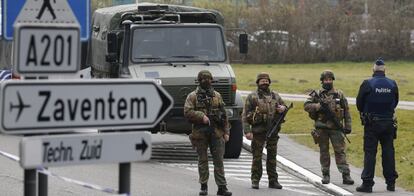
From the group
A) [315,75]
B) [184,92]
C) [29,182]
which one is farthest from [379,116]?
[315,75]

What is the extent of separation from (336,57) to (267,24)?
4829mm

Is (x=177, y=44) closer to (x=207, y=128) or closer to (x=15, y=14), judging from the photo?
(x=207, y=128)

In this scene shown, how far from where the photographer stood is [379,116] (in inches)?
536

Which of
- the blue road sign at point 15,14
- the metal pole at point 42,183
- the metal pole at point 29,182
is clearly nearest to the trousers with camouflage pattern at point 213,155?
the blue road sign at point 15,14

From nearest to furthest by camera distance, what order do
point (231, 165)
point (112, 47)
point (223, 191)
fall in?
point (223, 191), point (231, 165), point (112, 47)

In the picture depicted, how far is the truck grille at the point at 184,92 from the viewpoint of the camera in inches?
669

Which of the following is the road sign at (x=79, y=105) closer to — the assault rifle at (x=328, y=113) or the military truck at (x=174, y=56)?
the assault rifle at (x=328, y=113)

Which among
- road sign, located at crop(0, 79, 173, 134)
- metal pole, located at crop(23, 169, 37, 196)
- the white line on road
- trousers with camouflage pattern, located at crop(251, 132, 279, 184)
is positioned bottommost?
the white line on road

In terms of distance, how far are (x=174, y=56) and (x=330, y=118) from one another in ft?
14.4

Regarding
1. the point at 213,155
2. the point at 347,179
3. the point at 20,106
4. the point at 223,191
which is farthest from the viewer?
the point at 347,179

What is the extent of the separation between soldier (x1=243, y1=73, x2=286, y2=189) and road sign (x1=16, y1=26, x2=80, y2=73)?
326 inches

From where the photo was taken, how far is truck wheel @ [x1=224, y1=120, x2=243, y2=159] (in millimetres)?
17594

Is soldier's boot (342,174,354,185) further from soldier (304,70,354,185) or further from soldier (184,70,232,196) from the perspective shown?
soldier (184,70,232,196)

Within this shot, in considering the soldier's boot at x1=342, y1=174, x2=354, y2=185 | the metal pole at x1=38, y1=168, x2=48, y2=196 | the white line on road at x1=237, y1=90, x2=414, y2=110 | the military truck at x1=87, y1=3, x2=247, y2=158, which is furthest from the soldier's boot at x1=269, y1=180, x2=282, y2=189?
the white line on road at x1=237, y1=90, x2=414, y2=110
